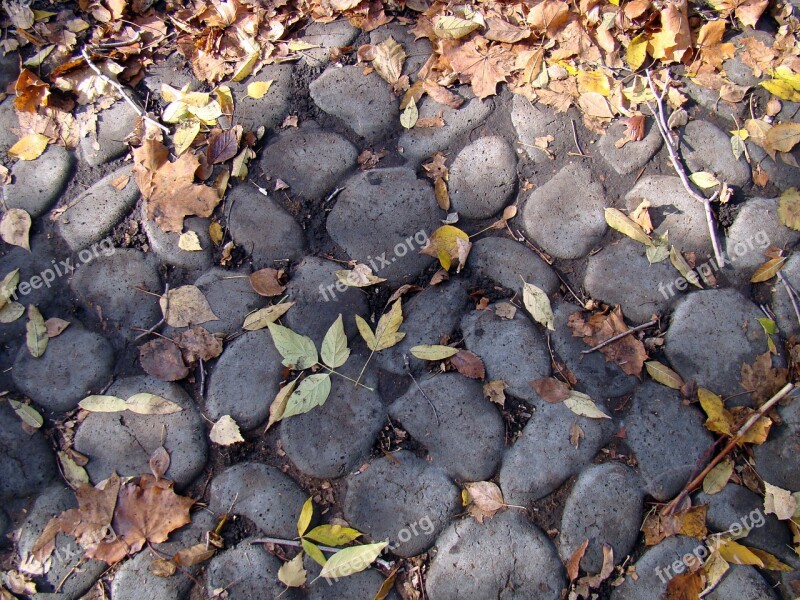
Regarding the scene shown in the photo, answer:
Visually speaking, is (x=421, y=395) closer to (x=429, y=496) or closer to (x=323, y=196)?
(x=429, y=496)

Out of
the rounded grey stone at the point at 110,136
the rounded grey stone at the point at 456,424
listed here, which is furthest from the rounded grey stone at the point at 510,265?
the rounded grey stone at the point at 110,136

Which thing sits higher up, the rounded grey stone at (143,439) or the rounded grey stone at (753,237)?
the rounded grey stone at (753,237)

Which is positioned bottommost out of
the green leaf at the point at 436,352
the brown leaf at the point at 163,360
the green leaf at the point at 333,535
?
the green leaf at the point at 333,535

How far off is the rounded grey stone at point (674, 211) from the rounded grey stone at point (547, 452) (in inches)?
31.7

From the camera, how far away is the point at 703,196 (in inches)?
94.2

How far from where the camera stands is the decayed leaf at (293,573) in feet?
6.27

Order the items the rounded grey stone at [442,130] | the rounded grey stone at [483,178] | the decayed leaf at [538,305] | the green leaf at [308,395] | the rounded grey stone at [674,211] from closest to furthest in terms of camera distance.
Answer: the green leaf at [308,395] < the decayed leaf at [538,305] < the rounded grey stone at [674,211] < the rounded grey stone at [483,178] < the rounded grey stone at [442,130]

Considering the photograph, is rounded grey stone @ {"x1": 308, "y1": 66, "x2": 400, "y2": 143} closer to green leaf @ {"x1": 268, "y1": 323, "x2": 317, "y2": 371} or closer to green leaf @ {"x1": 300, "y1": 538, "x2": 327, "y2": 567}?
green leaf @ {"x1": 268, "y1": 323, "x2": 317, "y2": 371}

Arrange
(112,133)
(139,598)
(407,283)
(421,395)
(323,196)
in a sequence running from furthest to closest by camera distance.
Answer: (112,133) < (323,196) < (407,283) < (421,395) < (139,598)

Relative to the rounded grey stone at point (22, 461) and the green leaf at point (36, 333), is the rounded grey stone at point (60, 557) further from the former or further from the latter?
the green leaf at point (36, 333)

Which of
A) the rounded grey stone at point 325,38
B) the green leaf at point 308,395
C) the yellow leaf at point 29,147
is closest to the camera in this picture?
the green leaf at point 308,395

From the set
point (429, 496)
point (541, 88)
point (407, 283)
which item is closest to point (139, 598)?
point (429, 496)

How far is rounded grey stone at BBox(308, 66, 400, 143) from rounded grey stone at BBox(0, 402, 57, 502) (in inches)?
68.6

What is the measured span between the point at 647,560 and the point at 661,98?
183 centimetres
